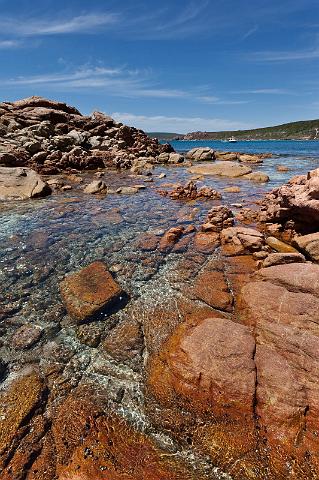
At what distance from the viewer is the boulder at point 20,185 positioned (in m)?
23.8

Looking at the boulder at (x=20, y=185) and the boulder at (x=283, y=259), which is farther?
the boulder at (x=20, y=185)

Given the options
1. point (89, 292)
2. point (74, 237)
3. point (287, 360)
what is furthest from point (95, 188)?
point (287, 360)

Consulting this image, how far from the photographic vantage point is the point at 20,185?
24.9 meters

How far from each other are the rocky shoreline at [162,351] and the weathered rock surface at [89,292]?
5 centimetres

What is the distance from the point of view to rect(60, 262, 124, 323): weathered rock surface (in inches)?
354

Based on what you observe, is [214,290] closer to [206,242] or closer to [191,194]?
[206,242]

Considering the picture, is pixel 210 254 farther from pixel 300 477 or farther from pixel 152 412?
pixel 300 477

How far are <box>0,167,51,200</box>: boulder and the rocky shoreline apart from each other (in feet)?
29.5

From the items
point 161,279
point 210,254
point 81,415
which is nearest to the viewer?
point 81,415

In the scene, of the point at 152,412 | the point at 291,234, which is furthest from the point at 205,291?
the point at 291,234

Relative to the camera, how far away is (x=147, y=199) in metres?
24.6

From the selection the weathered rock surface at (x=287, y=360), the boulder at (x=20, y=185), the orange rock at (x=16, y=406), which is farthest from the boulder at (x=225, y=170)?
the orange rock at (x=16, y=406)

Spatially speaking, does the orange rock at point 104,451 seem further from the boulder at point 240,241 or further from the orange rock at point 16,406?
the boulder at point 240,241

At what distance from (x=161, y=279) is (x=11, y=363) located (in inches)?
228
